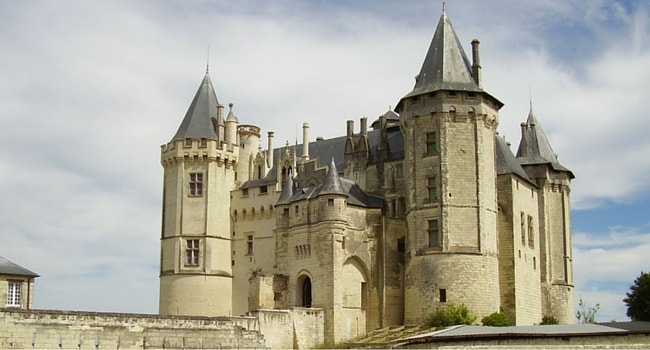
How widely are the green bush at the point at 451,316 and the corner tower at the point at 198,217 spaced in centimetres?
1533

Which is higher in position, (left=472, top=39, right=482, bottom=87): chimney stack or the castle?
(left=472, top=39, right=482, bottom=87): chimney stack

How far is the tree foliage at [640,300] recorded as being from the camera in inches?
1577

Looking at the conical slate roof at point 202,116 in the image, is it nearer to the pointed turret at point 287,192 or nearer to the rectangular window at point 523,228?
the pointed turret at point 287,192

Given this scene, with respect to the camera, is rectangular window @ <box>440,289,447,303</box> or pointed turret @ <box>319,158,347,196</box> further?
pointed turret @ <box>319,158,347,196</box>

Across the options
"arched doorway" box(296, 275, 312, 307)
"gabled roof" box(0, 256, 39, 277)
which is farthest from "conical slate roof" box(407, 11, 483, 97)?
"gabled roof" box(0, 256, 39, 277)

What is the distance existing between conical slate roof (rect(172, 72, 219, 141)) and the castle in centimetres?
9

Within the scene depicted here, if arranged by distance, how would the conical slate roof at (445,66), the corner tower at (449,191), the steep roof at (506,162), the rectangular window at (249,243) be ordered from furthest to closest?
the rectangular window at (249,243) → the steep roof at (506,162) → the conical slate roof at (445,66) → the corner tower at (449,191)

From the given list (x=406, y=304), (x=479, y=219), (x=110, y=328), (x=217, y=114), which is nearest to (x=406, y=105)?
(x=479, y=219)

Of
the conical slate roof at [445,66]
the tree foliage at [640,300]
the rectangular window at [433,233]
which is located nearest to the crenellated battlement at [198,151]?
the conical slate roof at [445,66]

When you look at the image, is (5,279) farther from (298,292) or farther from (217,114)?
(217,114)

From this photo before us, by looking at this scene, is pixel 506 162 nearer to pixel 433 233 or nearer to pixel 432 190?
pixel 432 190

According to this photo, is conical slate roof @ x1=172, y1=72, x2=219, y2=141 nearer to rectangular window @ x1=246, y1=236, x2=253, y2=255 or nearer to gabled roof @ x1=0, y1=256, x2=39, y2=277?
rectangular window @ x1=246, y1=236, x2=253, y2=255

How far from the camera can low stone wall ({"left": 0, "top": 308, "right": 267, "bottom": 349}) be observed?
1351 inches

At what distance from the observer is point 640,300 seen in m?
40.5
